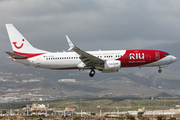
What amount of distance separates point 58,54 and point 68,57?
2206 mm

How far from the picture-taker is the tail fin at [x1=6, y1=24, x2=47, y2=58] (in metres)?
59.1

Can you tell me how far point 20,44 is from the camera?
197ft

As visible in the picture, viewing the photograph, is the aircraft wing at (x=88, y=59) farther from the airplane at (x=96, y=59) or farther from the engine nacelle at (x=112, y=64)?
the engine nacelle at (x=112, y=64)

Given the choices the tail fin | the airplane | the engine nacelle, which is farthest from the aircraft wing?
the tail fin

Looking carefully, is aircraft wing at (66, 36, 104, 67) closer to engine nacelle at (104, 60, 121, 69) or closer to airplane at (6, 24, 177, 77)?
airplane at (6, 24, 177, 77)

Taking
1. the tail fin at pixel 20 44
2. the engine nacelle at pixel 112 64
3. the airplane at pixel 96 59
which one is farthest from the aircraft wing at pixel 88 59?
the tail fin at pixel 20 44

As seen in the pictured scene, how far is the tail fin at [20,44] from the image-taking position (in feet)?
194

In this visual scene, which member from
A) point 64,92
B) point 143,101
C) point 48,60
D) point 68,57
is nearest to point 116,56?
point 68,57

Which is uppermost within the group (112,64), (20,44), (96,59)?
(20,44)

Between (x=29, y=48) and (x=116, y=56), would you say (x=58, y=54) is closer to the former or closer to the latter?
(x=29, y=48)

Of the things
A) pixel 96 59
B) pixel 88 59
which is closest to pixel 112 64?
pixel 96 59

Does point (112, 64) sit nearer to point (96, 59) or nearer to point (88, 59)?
point (96, 59)

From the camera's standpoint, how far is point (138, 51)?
5544 cm

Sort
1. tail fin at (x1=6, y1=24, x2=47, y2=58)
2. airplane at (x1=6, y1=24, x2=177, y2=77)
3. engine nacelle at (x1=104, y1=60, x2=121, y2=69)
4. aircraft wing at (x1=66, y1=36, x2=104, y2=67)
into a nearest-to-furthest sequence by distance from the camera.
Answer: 1. aircraft wing at (x1=66, y1=36, x2=104, y2=67)
2. engine nacelle at (x1=104, y1=60, x2=121, y2=69)
3. airplane at (x1=6, y1=24, x2=177, y2=77)
4. tail fin at (x1=6, y1=24, x2=47, y2=58)
